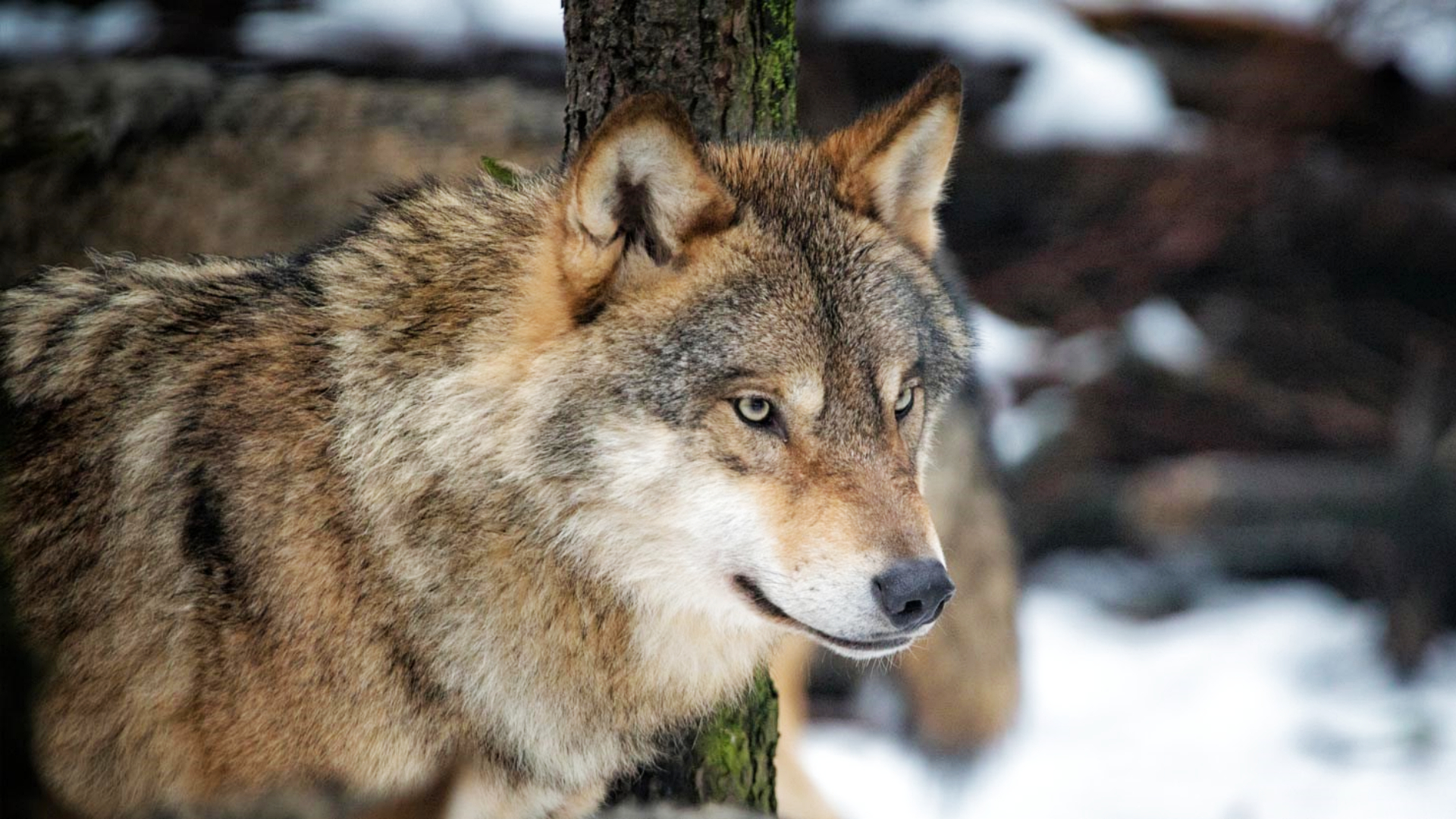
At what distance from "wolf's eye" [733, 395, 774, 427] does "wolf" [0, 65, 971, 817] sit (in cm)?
1

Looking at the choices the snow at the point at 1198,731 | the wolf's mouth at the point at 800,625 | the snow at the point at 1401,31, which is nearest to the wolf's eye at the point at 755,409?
the wolf's mouth at the point at 800,625

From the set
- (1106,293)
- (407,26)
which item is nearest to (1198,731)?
(1106,293)

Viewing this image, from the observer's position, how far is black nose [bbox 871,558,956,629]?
2.63 metres

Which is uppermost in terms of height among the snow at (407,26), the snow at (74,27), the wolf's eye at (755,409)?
the wolf's eye at (755,409)

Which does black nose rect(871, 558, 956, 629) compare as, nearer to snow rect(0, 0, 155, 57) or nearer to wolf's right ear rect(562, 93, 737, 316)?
wolf's right ear rect(562, 93, 737, 316)

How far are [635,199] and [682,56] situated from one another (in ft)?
2.38

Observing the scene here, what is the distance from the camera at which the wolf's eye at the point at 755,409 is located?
280 centimetres

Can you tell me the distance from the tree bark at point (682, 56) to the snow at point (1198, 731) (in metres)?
3.25

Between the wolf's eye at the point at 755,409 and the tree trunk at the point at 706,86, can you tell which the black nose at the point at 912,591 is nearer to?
the wolf's eye at the point at 755,409

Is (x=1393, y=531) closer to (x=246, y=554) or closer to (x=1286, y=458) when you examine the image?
(x=1286, y=458)

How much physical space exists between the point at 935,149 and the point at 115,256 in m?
2.21

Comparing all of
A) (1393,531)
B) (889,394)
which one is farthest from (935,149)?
(1393,531)

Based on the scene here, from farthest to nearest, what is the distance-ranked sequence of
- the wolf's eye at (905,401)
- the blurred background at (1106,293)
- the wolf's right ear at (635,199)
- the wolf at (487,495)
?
the blurred background at (1106,293)
the wolf's eye at (905,401)
the wolf at (487,495)
the wolf's right ear at (635,199)

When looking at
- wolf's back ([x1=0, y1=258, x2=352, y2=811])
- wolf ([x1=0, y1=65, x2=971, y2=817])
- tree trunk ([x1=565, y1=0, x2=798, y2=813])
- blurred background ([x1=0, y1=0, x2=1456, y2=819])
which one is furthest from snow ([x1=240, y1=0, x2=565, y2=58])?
wolf ([x1=0, y1=65, x2=971, y2=817])
